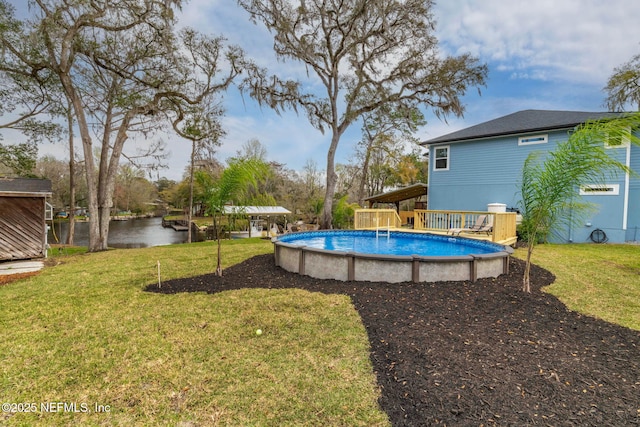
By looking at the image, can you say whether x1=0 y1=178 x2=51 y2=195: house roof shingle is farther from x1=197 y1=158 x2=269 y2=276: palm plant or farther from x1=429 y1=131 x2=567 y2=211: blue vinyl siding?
x1=429 y1=131 x2=567 y2=211: blue vinyl siding

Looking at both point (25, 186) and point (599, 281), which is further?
point (25, 186)

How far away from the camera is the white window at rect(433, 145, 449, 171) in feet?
51.6

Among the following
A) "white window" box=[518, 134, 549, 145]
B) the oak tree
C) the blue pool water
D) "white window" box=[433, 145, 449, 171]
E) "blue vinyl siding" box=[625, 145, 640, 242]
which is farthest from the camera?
"white window" box=[433, 145, 449, 171]

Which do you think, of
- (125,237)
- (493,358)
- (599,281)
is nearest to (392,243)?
(599,281)

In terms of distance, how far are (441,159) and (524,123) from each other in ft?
13.2

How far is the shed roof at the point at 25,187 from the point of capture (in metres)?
8.60

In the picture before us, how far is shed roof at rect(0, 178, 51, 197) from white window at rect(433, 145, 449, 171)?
55.5 feet

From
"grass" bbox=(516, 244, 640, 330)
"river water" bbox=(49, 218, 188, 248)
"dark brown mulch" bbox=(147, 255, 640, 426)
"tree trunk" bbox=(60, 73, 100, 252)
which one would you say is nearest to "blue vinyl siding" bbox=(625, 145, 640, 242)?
"grass" bbox=(516, 244, 640, 330)

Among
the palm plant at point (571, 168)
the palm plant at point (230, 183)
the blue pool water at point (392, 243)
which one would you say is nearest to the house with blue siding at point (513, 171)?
the blue pool water at point (392, 243)

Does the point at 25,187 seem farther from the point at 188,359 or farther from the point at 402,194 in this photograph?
the point at 402,194

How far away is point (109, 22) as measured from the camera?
11.6 meters

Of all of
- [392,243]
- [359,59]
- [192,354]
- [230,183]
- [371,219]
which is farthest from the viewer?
[359,59]

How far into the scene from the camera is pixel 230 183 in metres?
5.88

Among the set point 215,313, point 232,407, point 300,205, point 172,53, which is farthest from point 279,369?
point 300,205
